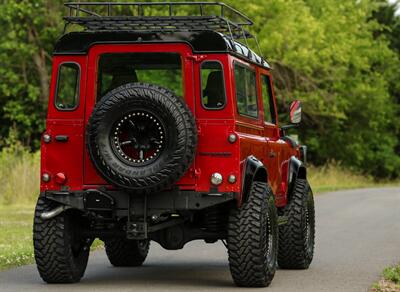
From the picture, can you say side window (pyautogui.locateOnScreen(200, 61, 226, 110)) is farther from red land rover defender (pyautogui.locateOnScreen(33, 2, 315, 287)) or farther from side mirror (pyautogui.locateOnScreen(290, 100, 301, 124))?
side mirror (pyautogui.locateOnScreen(290, 100, 301, 124))

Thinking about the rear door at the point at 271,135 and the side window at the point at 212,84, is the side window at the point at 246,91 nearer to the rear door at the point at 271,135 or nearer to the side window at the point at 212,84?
the side window at the point at 212,84

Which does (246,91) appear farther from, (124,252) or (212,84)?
(124,252)

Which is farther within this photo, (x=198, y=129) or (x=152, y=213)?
(x=198, y=129)

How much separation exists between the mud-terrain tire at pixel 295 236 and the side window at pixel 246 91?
1.61 meters

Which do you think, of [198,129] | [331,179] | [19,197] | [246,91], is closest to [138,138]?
[198,129]

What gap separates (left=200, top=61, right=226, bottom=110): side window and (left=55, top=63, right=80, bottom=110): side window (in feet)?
4.07

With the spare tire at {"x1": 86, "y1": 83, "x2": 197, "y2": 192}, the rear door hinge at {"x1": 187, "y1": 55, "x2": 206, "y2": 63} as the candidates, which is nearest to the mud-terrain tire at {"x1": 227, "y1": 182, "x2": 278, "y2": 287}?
the spare tire at {"x1": 86, "y1": 83, "x2": 197, "y2": 192}

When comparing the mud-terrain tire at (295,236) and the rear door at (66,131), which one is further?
the mud-terrain tire at (295,236)

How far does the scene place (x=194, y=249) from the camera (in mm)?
16828

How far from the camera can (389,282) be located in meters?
12.0

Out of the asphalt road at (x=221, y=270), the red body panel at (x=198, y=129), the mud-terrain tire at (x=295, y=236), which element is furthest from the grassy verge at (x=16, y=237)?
the mud-terrain tire at (x=295, y=236)

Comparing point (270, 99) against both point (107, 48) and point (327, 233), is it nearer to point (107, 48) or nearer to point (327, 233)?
point (107, 48)

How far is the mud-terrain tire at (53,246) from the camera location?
1177cm

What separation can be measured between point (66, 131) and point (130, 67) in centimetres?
98
